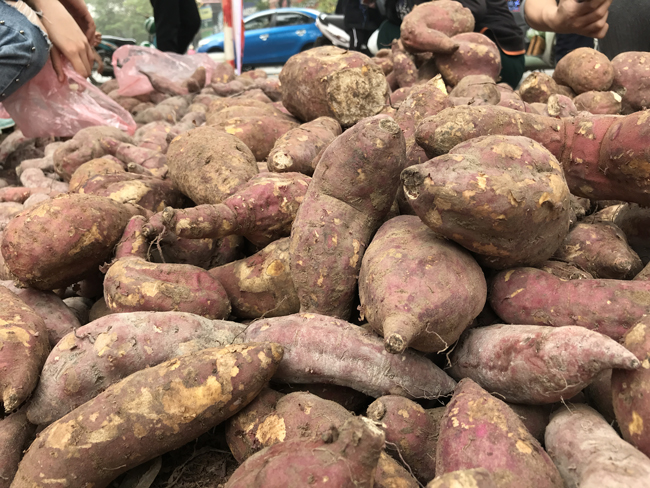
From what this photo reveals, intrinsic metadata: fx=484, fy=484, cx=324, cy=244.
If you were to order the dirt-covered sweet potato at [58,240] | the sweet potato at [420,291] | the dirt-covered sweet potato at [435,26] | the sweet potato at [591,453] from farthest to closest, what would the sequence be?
the dirt-covered sweet potato at [435,26] → the dirt-covered sweet potato at [58,240] → the sweet potato at [420,291] → the sweet potato at [591,453]

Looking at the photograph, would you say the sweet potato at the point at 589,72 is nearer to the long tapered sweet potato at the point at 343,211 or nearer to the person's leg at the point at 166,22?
the long tapered sweet potato at the point at 343,211

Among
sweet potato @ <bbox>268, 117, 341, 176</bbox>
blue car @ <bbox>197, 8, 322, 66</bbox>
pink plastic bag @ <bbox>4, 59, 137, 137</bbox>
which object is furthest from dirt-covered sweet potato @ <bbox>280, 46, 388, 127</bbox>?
blue car @ <bbox>197, 8, 322, 66</bbox>

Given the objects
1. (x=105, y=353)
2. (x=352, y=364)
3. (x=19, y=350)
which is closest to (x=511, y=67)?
(x=352, y=364)

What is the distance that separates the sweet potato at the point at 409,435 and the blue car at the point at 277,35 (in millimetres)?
8628

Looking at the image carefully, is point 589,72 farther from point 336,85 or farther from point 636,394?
point 636,394

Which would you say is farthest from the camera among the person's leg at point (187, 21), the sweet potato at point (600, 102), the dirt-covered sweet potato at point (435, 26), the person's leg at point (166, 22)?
the person's leg at point (187, 21)

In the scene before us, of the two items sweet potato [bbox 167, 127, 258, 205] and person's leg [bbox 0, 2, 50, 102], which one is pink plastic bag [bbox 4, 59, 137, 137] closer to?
person's leg [bbox 0, 2, 50, 102]

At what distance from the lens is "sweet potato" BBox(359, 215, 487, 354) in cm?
112

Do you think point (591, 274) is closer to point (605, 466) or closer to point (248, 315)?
point (605, 466)

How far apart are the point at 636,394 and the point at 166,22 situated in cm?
592

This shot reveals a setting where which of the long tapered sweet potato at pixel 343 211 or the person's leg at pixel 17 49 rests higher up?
the person's leg at pixel 17 49

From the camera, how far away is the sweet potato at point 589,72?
262 centimetres

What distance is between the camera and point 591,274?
145 cm

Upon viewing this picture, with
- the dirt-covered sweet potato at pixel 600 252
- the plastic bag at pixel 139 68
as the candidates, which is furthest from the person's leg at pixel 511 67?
the plastic bag at pixel 139 68
